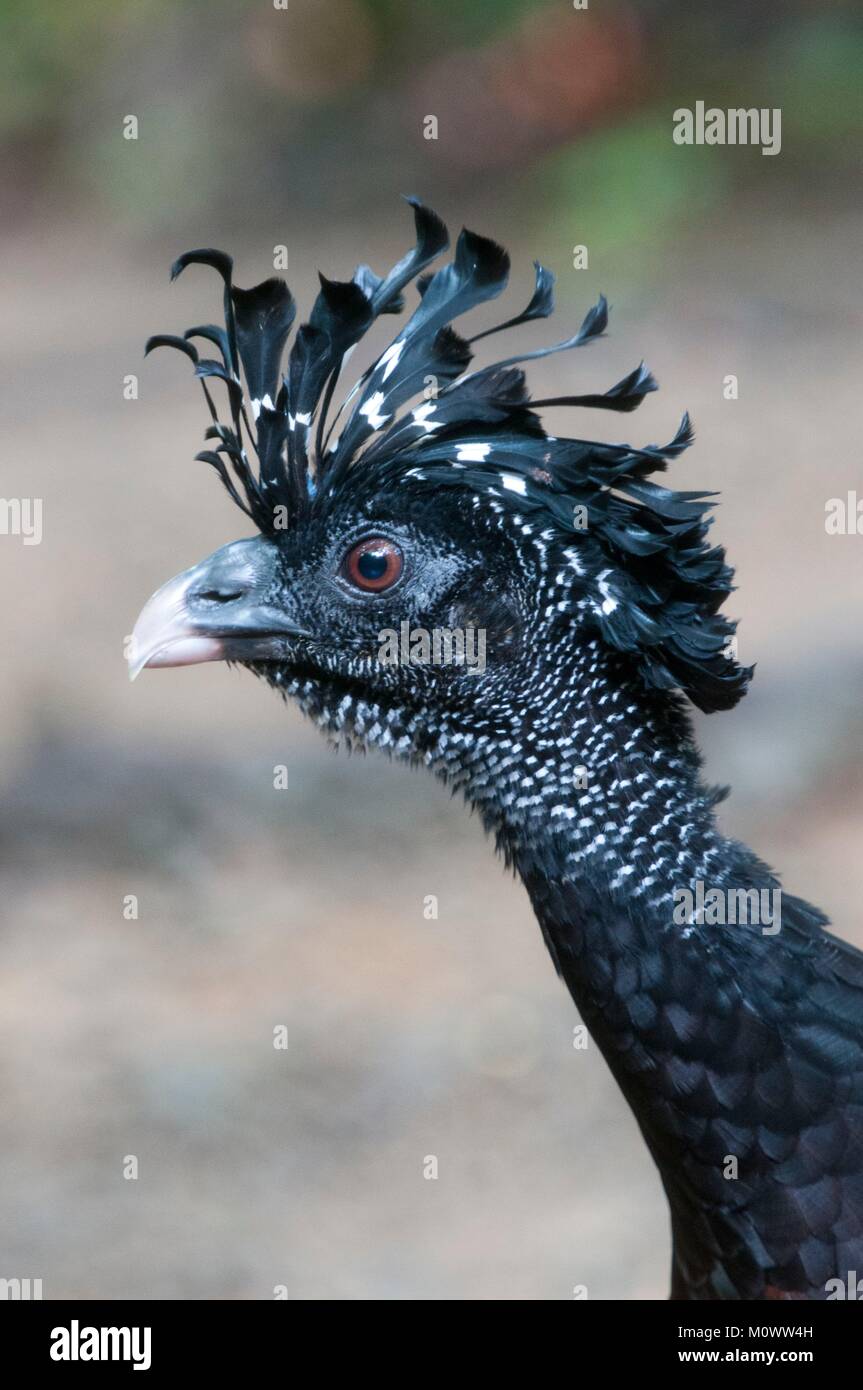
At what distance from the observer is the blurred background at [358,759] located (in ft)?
23.3

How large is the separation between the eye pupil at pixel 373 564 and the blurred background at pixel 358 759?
3867 mm

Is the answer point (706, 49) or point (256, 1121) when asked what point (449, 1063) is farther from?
point (706, 49)

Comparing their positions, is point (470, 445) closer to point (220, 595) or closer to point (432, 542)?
point (432, 542)

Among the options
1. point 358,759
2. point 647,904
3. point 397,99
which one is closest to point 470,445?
point 647,904

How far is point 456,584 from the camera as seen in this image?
12.3 ft

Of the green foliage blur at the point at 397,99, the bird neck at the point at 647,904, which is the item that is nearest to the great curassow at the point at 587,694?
the bird neck at the point at 647,904

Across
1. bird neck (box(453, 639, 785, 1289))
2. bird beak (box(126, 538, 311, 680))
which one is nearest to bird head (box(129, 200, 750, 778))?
bird beak (box(126, 538, 311, 680))

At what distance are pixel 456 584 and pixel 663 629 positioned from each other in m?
0.51

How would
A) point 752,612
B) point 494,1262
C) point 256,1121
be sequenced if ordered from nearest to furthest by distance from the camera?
point 494,1262, point 256,1121, point 752,612

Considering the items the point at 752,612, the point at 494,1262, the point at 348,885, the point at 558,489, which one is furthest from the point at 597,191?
the point at 558,489

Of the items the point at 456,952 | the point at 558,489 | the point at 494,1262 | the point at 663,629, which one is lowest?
the point at 494,1262

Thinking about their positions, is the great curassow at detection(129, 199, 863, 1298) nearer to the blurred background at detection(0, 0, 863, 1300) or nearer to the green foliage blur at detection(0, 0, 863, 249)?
the blurred background at detection(0, 0, 863, 1300)

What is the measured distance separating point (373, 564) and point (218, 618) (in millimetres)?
417

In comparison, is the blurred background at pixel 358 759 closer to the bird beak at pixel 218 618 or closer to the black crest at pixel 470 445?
the bird beak at pixel 218 618
